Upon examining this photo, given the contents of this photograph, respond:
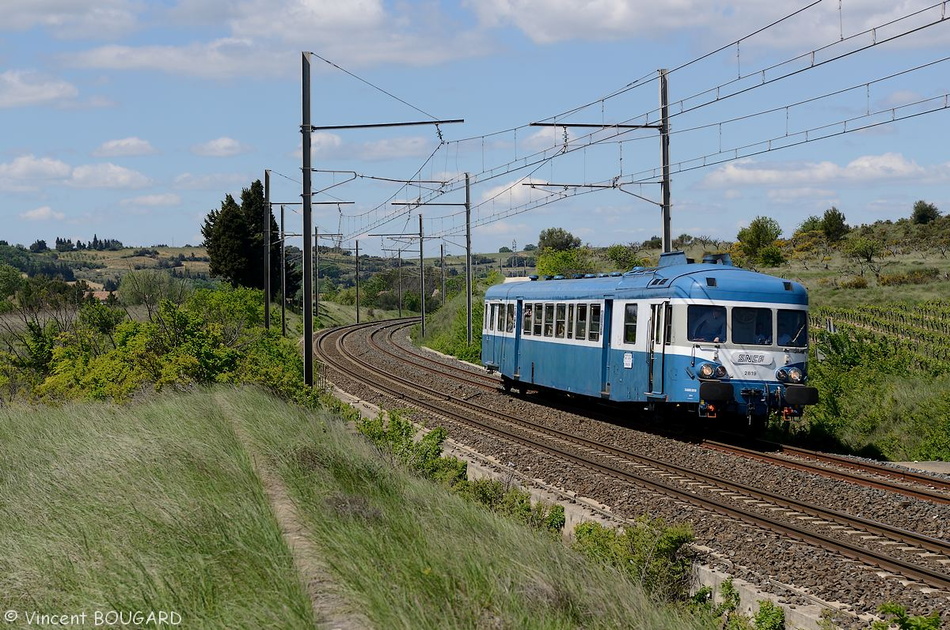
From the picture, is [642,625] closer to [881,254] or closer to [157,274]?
[157,274]

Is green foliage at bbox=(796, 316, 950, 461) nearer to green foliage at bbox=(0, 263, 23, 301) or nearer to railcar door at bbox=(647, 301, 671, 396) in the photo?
railcar door at bbox=(647, 301, 671, 396)

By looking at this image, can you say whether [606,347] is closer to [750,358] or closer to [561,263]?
[750,358]

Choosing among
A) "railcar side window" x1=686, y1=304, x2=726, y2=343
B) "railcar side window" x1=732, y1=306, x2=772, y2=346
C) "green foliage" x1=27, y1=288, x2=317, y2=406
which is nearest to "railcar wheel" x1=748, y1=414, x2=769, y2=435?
"railcar side window" x1=732, y1=306, x2=772, y2=346

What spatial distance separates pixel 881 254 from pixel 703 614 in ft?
245

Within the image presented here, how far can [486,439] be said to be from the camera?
19.4 m

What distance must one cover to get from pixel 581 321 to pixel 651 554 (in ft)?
42.3

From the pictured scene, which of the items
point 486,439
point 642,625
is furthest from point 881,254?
point 642,625

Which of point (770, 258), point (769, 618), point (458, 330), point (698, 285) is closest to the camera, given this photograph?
point (769, 618)

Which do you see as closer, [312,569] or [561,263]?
[312,569]

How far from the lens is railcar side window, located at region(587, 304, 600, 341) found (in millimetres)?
21453

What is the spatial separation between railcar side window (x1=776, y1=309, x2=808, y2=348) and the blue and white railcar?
18 mm

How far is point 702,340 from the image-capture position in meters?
18.4

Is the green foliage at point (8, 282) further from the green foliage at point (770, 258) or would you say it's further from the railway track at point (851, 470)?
the railway track at point (851, 470)

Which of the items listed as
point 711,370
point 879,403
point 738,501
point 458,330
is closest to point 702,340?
point 711,370
